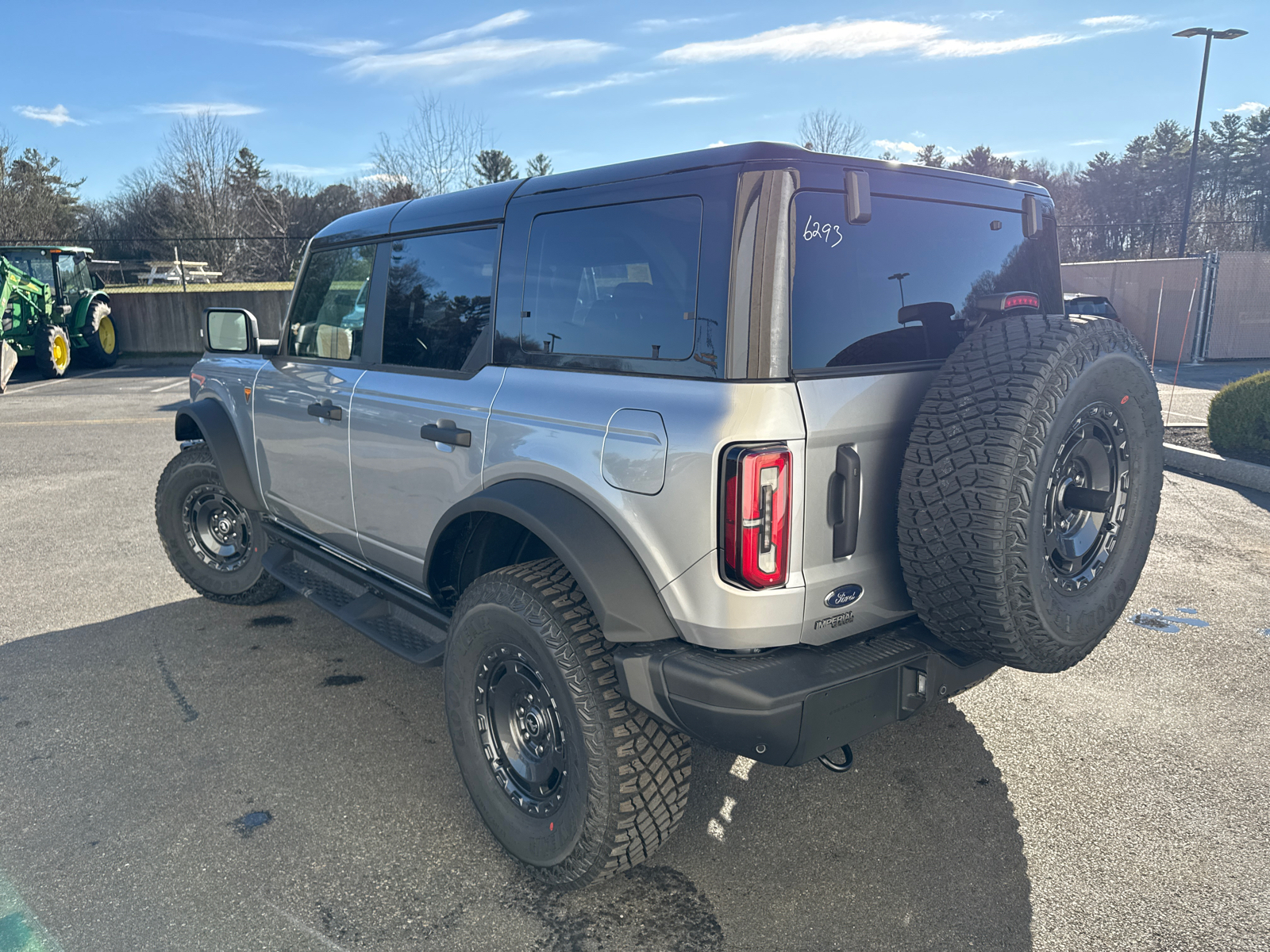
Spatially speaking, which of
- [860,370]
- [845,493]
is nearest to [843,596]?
[845,493]

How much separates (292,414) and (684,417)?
2.50 metres

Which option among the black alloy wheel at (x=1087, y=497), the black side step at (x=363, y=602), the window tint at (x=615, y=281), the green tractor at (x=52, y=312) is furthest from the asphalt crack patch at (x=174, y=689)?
the green tractor at (x=52, y=312)

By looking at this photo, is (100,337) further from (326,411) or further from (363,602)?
(363,602)

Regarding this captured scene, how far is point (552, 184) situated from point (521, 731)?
1.75 meters

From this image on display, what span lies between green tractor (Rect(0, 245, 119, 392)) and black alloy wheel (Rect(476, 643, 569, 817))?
16.5 meters

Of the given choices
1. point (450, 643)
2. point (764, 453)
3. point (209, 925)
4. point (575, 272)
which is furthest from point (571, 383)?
point (209, 925)

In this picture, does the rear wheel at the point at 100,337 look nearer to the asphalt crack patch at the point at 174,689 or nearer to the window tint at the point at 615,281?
the asphalt crack patch at the point at 174,689

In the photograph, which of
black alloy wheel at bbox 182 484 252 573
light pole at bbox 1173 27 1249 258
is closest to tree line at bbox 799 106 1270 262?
light pole at bbox 1173 27 1249 258

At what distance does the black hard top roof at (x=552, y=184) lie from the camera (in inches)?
91.6

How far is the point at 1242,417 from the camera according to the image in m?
8.32

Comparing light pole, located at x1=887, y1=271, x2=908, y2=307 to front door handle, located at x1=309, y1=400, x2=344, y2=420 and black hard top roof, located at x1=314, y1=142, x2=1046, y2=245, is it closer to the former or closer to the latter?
black hard top roof, located at x1=314, y1=142, x2=1046, y2=245

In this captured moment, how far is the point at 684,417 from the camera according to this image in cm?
227

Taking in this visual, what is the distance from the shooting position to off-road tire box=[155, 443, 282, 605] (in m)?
4.93

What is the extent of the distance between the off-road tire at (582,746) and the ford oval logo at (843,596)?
576 millimetres
